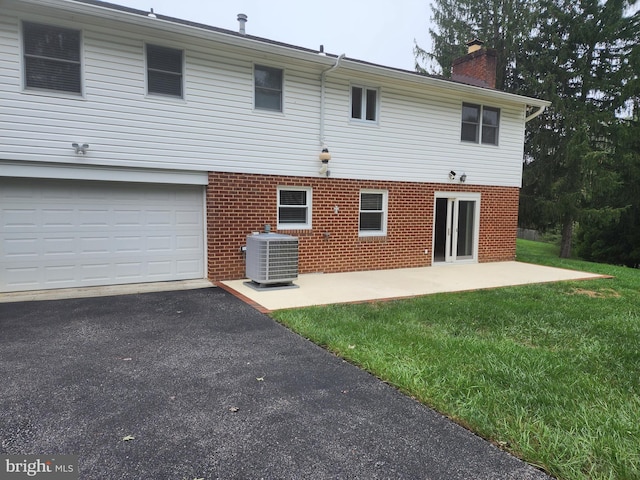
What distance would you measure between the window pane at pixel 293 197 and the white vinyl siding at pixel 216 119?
0.43 meters

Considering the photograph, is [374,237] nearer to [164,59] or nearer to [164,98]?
[164,98]

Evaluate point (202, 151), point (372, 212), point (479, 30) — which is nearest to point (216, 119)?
point (202, 151)

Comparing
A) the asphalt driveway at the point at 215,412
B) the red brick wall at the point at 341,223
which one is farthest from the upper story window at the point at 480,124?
the asphalt driveway at the point at 215,412

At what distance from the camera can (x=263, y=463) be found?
2.39 meters

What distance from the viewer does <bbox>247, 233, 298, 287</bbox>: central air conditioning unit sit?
7.31m

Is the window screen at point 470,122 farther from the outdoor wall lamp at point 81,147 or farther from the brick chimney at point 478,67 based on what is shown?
the outdoor wall lamp at point 81,147

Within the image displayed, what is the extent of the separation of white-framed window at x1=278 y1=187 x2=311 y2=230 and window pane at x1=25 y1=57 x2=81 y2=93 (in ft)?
13.8

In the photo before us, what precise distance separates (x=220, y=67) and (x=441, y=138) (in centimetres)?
597

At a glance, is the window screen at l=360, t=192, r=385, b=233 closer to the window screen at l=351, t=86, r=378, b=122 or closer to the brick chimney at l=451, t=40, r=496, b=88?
the window screen at l=351, t=86, r=378, b=122

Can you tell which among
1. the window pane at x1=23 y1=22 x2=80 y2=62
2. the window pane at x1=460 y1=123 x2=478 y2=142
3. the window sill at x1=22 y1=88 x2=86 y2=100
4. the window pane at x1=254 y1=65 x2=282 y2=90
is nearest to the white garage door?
the window sill at x1=22 y1=88 x2=86 y2=100

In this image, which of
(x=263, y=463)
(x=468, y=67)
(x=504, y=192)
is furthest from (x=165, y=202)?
(x=468, y=67)

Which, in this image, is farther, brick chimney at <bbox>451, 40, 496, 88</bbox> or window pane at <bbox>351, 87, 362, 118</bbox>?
brick chimney at <bbox>451, 40, 496, 88</bbox>

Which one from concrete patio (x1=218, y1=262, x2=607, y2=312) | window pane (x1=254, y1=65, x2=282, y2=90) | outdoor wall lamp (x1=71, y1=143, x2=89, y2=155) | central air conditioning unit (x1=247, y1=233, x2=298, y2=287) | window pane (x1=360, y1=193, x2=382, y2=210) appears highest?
window pane (x1=254, y1=65, x2=282, y2=90)

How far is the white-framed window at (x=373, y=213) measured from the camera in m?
9.87
